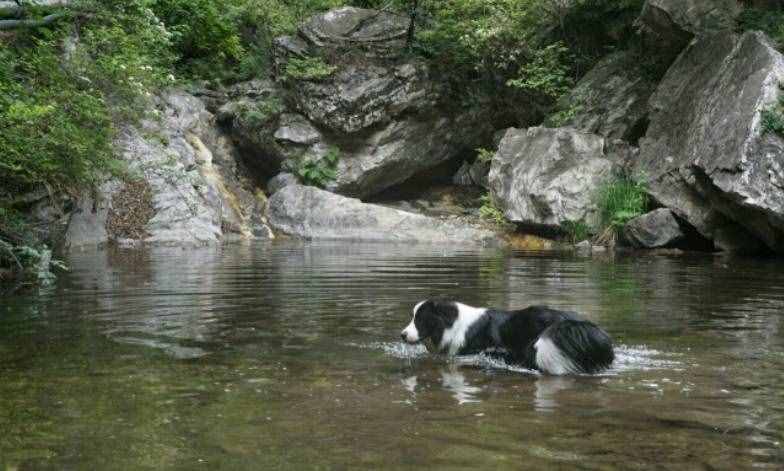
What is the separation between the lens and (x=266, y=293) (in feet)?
38.3

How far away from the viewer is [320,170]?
1035 inches

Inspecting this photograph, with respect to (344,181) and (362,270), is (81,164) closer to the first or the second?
(362,270)

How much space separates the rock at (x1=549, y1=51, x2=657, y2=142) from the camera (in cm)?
2398

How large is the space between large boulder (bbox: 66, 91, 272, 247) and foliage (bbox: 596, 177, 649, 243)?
9446 millimetres

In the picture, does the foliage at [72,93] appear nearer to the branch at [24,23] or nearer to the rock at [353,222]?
the branch at [24,23]

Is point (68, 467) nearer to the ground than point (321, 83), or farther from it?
nearer to the ground

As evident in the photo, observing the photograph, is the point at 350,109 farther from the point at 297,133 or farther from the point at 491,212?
the point at 491,212

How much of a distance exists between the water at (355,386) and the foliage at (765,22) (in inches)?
339

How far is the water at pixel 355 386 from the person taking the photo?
174 inches

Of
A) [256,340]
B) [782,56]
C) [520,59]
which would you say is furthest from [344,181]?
[256,340]

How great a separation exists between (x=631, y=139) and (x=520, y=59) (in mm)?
4622

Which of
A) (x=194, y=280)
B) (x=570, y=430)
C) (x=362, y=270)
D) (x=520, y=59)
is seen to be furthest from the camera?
(x=520, y=59)

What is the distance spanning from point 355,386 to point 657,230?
15237 mm

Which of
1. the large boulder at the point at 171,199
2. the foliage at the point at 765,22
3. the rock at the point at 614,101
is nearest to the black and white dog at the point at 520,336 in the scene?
the large boulder at the point at 171,199
